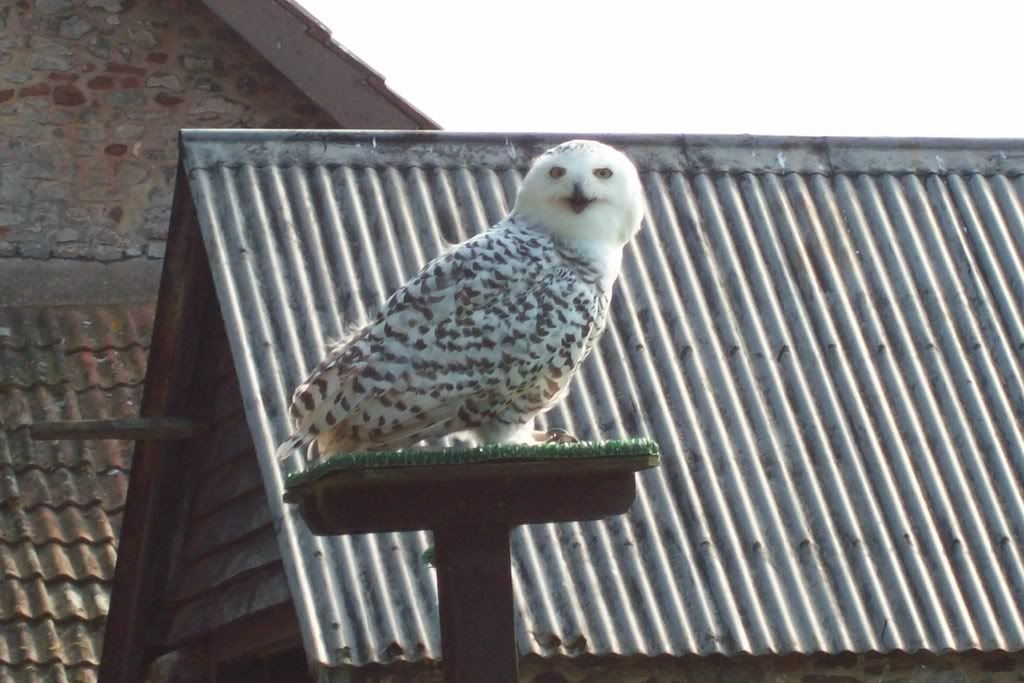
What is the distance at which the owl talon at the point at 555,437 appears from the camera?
5.05m

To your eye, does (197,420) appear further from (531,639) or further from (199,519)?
(531,639)

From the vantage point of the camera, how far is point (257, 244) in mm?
7465

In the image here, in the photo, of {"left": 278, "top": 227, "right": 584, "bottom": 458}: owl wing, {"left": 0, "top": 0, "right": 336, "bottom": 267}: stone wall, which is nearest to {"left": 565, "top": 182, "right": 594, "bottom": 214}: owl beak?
{"left": 278, "top": 227, "right": 584, "bottom": 458}: owl wing

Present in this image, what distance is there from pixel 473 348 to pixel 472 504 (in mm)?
867

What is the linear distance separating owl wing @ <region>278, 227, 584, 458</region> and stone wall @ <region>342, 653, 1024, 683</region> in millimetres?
1580

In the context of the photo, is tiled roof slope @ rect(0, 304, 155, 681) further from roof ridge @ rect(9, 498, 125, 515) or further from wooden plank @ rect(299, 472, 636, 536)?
wooden plank @ rect(299, 472, 636, 536)

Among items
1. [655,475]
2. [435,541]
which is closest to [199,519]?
[655,475]

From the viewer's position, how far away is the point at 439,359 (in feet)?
16.4

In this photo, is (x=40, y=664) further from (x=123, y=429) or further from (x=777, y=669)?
(x=777, y=669)

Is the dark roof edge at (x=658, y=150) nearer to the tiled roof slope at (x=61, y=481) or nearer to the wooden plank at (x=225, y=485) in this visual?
the wooden plank at (x=225, y=485)

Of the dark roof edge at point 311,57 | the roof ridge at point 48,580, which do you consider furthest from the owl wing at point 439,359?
the dark roof edge at point 311,57

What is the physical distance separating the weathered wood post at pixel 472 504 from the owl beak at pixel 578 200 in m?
1.24

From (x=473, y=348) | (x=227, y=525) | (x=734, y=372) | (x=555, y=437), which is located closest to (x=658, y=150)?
(x=734, y=372)

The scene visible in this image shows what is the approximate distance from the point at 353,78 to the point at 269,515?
3.66 metres
